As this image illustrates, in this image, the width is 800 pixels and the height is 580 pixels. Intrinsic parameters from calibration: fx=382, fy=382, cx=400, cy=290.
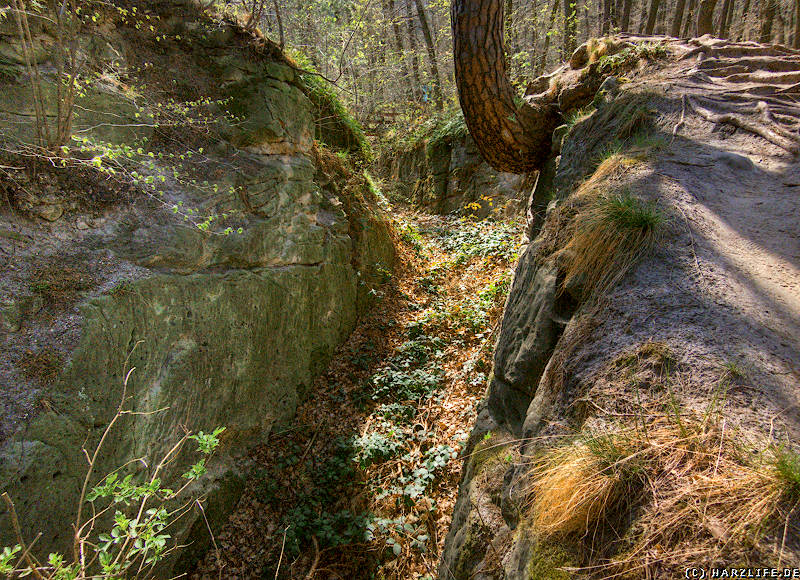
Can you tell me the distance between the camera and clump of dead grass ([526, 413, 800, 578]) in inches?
49.8

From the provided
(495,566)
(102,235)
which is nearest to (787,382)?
(495,566)

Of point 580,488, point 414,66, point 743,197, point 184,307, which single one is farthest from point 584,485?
point 414,66

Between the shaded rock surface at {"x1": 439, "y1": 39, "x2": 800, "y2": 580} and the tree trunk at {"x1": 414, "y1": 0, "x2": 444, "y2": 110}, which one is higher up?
the tree trunk at {"x1": 414, "y1": 0, "x2": 444, "y2": 110}

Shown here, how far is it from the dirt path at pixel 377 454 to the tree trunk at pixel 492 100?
2.07m

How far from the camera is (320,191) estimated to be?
645cm

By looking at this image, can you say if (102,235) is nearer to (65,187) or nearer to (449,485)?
(65,187)

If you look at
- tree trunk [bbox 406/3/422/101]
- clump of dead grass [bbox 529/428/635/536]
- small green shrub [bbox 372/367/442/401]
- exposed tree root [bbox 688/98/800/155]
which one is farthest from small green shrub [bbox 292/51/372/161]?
tree trunk [bbox 406/3/422/101]

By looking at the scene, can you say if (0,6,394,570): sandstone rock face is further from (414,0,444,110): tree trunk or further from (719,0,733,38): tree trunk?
(719,0,733,38): tree trunk

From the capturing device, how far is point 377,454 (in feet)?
15.4

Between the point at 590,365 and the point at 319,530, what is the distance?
3.49 metres

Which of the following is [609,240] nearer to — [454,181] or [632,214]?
[632,214]

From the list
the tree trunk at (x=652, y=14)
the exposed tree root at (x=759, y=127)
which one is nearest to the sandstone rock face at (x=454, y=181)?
the tree trunk at (x=652, y=14)

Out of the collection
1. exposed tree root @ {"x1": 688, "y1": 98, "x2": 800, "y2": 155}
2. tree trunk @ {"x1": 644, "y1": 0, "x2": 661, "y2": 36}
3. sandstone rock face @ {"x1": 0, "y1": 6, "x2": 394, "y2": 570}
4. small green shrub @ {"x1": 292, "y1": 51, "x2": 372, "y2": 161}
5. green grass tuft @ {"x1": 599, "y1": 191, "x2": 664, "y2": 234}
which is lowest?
sandstone rock face @ {"x1": 0, "y1": 6, "x2": 394, "y2": 570}

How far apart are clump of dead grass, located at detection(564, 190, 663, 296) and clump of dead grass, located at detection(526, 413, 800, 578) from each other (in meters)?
1.15
